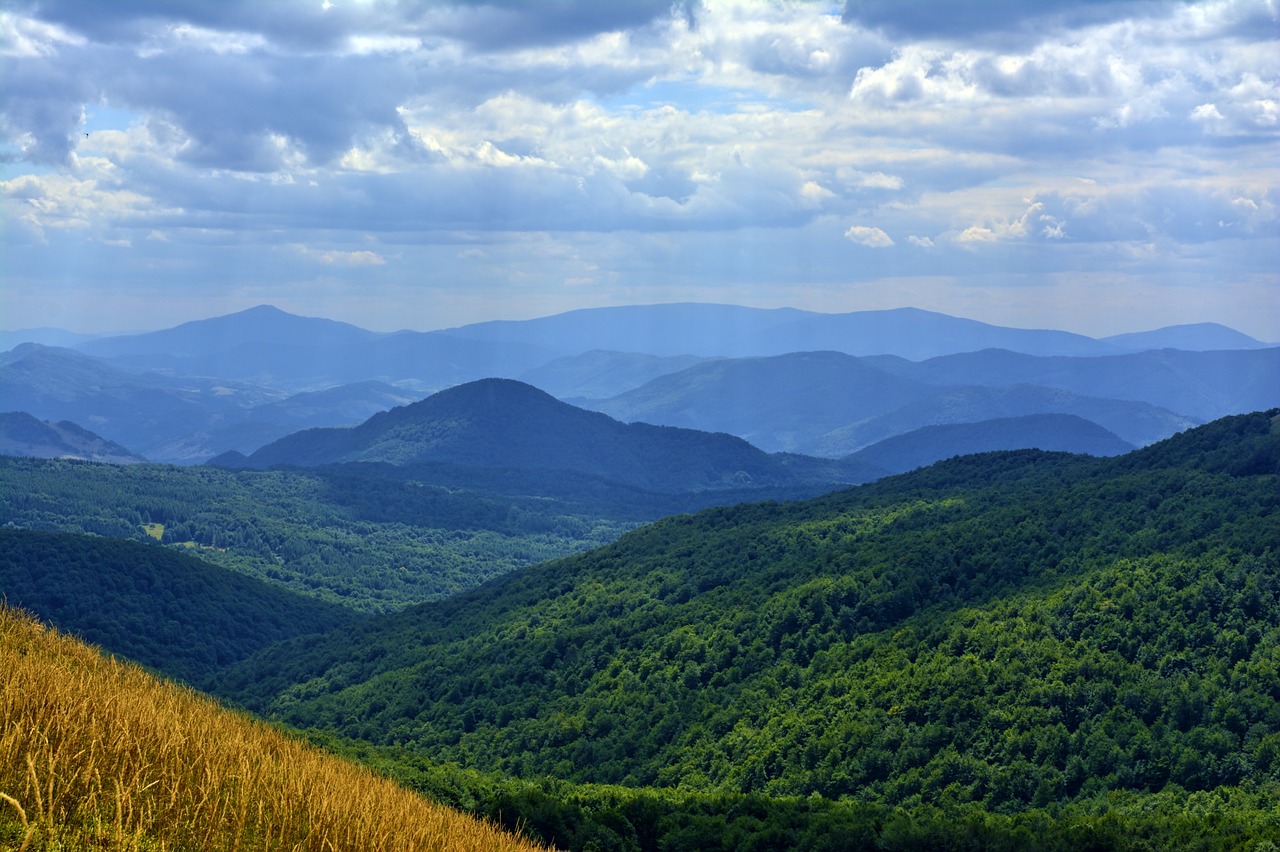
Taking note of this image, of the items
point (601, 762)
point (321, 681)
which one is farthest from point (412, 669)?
point (601, 762)

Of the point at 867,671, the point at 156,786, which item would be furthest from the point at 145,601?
the point at 156,786

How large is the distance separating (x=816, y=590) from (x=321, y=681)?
55.9m

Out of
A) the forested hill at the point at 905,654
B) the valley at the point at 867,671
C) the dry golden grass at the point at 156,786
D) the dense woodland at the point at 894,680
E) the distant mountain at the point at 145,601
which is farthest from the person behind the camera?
the distant mountain at the point at 145,601

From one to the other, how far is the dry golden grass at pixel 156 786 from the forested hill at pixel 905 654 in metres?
40.3

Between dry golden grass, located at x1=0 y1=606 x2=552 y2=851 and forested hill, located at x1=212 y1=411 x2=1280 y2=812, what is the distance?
40.3 m

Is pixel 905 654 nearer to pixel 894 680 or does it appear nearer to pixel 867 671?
pixel 867 671

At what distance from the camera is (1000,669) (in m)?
64.1

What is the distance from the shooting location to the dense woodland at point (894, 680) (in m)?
50.2

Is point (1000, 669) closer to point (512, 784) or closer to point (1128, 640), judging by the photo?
point (1128, 640)

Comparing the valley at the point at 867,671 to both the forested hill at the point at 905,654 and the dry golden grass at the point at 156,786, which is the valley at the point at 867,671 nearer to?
the forested hill at the point at 905,654

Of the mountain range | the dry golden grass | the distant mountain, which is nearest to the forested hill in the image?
the mountain range

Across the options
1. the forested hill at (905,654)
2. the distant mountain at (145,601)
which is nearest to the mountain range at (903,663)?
the forested hill at (905,654)

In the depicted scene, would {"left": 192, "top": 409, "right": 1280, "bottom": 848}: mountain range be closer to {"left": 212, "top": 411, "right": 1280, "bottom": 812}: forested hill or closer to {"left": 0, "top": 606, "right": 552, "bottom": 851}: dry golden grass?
{"left": 212, "top": 411, "right": 1280, "bottom": 812}: forested hill

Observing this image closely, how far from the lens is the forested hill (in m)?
57.2
